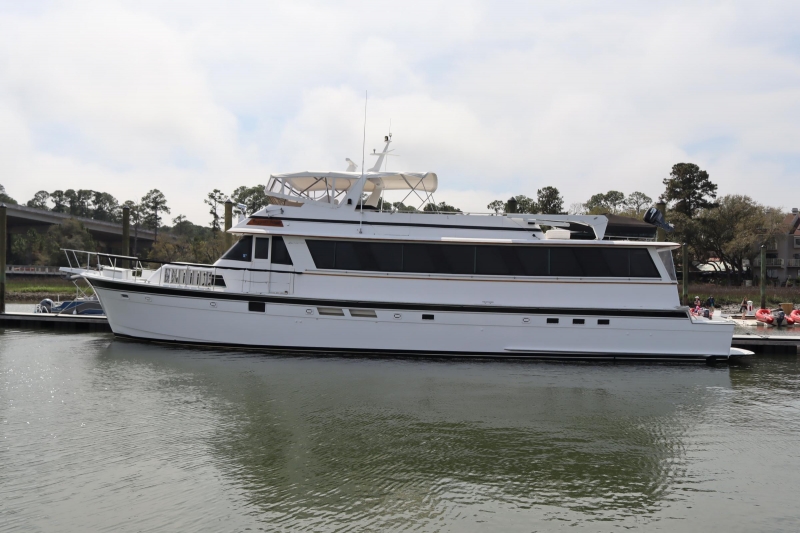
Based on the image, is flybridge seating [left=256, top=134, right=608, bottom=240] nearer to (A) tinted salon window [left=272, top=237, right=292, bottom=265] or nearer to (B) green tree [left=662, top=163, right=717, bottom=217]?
(A) tinted salon window [left=272, top=237, right=292, bottom=265]

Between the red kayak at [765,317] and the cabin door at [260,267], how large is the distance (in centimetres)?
1673

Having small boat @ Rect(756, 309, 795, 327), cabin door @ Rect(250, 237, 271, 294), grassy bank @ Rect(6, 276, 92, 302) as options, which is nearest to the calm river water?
cabin door @ Rect(250, 237, 271, 294)

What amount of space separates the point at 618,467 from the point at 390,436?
2791 mm

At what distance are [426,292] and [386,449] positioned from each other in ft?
19.3

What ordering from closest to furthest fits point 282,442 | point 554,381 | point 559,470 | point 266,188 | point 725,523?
point 725,523 < point 559,470 < point 282,442 < point 554,381 < point 266,188

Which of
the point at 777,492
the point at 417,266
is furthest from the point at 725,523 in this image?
the point at 417,266

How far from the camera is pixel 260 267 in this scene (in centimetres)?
1266

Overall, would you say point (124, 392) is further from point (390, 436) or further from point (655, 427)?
point (655, 427)

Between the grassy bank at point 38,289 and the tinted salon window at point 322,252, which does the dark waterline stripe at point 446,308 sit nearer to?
the tinted salon window at point 322,252

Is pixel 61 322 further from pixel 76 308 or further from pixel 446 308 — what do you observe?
pixel 446 308

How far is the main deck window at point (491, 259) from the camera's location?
12.5 meters

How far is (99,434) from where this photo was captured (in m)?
7.11

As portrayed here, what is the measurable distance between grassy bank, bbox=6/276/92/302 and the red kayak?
1057 inches

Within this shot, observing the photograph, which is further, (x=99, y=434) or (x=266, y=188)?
(x=266, y=188)
